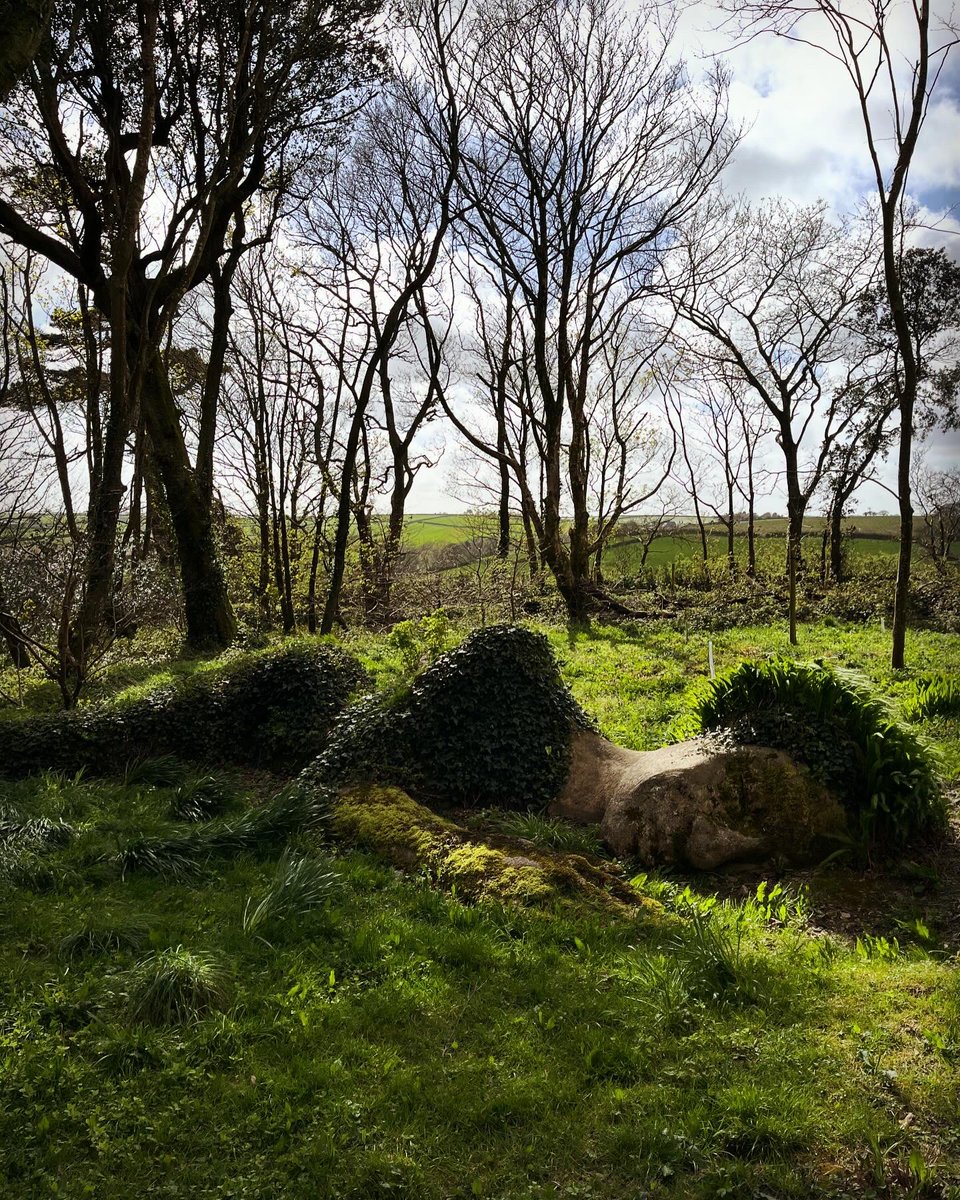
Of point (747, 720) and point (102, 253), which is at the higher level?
point (102, 253)

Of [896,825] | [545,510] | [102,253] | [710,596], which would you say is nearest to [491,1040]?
[896,825]

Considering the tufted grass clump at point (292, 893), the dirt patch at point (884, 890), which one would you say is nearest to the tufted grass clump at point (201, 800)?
the tufted grass clump at point (292, 893)

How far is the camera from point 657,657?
13.1 metres

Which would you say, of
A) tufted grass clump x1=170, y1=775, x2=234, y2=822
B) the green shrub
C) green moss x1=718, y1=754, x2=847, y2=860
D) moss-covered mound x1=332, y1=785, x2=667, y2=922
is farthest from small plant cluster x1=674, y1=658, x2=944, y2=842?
tufted grass clump x1=170, y1=775, x2=234, y2=822

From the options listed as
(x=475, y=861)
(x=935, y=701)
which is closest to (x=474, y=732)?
(x=475, y=861)

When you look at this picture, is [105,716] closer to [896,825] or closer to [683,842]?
[683,842]

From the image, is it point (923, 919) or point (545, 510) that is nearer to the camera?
point (923, 919)

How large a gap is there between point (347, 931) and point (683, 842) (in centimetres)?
284

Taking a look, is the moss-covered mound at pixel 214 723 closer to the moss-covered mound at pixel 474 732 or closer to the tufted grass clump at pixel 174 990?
the moss-covered mound at pixel 474 732

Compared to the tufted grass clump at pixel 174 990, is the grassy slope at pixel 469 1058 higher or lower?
lower

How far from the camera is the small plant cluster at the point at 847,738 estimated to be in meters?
5.89

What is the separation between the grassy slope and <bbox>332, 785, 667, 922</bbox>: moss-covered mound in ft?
0.84

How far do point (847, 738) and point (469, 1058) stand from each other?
4.11m

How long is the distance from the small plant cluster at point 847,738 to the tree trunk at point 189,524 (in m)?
10.7
